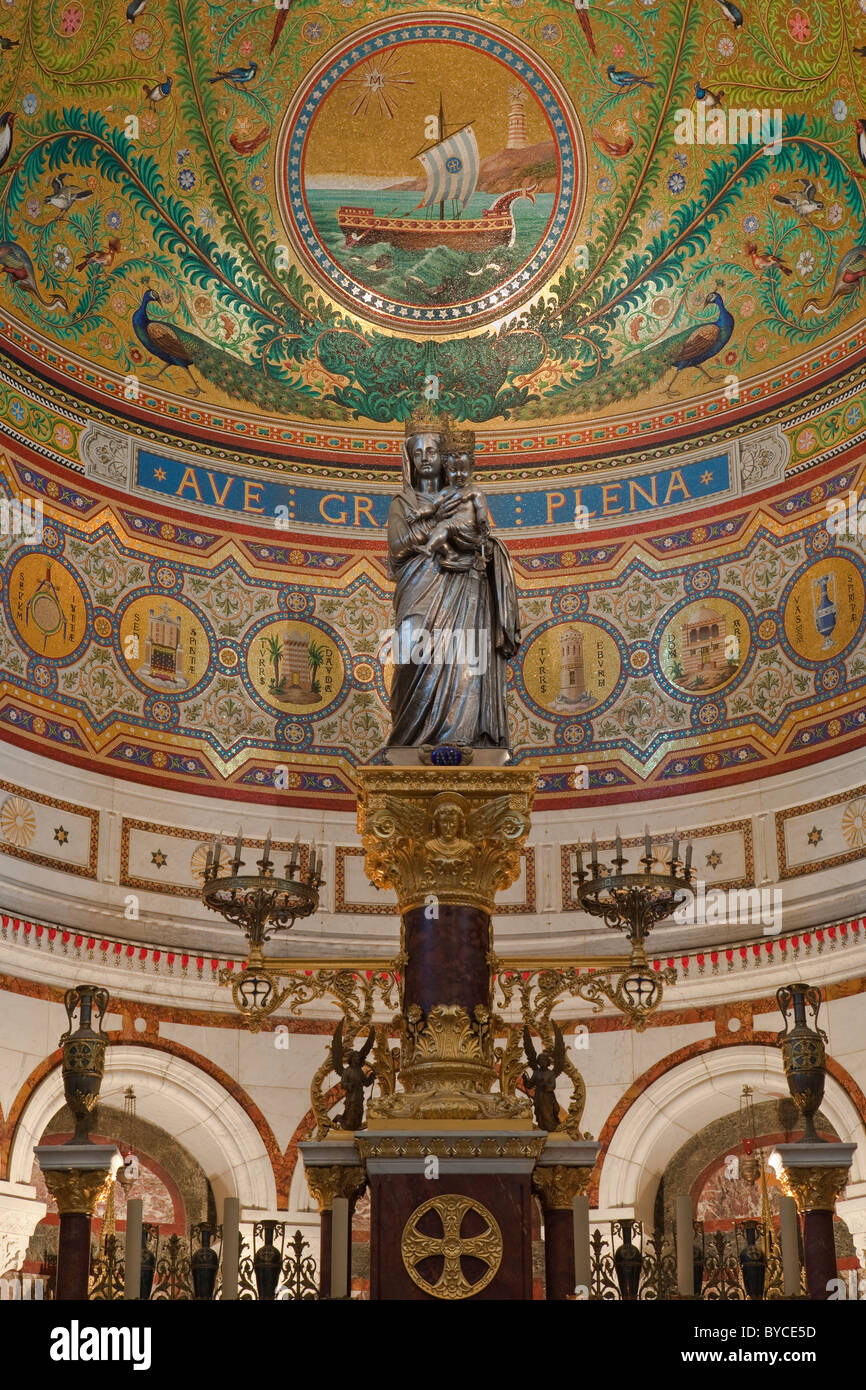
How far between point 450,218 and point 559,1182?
1129 centimetres

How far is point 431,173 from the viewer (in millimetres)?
18094

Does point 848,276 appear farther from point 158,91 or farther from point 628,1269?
point 628,1269

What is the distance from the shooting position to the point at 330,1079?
16.0 m

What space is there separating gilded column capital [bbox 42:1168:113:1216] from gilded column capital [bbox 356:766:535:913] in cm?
216

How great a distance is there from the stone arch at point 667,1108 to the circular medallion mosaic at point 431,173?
24.9ft

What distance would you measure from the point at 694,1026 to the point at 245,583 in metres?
5.79

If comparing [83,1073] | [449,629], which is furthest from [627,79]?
[83,1073]

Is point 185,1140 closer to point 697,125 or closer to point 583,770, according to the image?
point 583,770

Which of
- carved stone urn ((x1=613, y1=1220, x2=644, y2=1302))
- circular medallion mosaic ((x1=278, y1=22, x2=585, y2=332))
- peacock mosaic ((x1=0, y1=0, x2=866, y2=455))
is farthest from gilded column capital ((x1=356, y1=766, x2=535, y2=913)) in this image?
circular medallion mosaic ((x1=278, y1=22, x2=585, y2=332))

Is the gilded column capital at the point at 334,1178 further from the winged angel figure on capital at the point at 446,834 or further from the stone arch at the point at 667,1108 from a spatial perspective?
the stone arch at the point at 667,1108

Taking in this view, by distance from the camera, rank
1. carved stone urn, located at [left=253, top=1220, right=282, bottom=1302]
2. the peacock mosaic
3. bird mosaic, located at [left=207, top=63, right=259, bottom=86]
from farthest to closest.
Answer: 1. bird mosaic, located at [left=207, top=63, right=259, bottom=86]
2. the peacock mosaic
3. carved stone urn, located at [left=253, top=1220, right=282, bottom=1302]

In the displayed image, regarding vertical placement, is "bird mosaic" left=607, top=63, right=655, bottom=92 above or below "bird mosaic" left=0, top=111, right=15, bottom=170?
A: above

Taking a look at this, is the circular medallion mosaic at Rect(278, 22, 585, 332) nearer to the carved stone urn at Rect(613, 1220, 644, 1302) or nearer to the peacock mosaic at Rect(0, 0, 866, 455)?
the peacock mosaic at Rect(0, 0, 866, 455)

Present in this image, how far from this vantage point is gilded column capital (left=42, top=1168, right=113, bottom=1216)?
835cm
